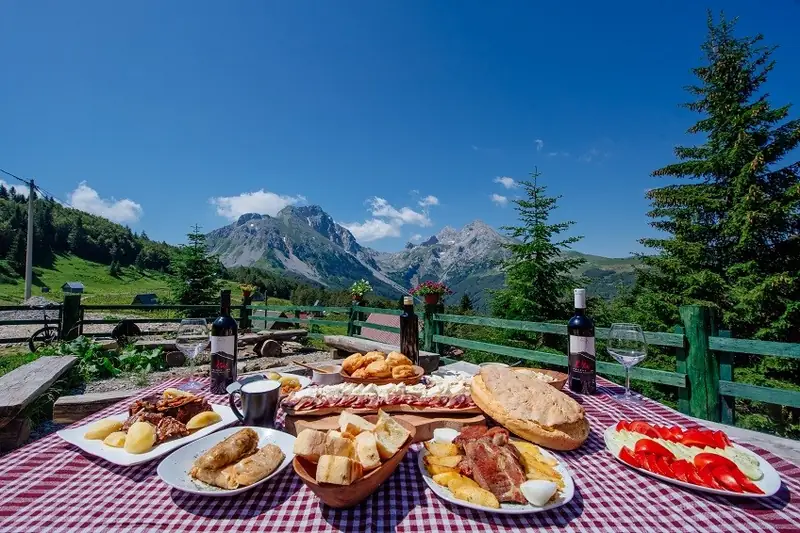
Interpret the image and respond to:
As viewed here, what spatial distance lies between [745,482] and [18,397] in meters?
4.66

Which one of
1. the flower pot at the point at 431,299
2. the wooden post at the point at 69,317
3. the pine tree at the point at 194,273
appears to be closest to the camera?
the flower pot at the point at 431,299

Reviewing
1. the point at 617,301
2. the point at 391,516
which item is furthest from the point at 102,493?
the point at 617,301

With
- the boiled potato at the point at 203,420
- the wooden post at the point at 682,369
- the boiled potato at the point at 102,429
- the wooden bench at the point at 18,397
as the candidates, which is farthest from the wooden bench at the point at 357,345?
the boiled potato at the point at 102,429

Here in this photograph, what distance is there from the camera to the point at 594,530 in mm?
881

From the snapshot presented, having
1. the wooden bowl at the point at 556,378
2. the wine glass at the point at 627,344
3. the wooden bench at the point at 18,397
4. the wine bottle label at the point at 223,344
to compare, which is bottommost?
the wooden bench at the point at 18,397

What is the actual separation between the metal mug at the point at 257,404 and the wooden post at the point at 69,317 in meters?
11.4

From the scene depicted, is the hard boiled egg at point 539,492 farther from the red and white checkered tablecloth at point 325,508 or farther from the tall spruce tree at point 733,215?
the tall spruce tree at point 733,215

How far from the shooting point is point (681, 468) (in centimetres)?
109

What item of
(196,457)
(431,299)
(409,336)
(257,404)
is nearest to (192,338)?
(257,404)

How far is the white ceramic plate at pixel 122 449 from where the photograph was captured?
1152 mm

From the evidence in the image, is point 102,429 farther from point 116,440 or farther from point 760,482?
point 760,482

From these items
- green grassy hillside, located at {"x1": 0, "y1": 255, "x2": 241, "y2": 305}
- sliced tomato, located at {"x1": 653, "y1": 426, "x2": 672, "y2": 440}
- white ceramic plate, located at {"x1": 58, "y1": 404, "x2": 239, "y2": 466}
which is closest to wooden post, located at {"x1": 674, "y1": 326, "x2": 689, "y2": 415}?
sliced tomato, located at {"x1": 653, "y1": 426, "x2": 672, "y2": 440}

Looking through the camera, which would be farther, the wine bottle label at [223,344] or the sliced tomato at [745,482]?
the wine bottle label at [223,344]

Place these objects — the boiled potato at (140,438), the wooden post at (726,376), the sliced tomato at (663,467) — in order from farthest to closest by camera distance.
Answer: the wooden post at (726,376) < the boiled potato at (140,438) < the sliced tomato at (663,467)
